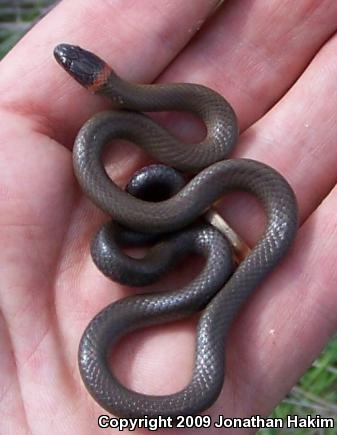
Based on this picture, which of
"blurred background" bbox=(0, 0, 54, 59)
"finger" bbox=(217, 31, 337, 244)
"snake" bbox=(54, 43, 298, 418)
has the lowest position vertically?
"blurred background" bbox=(0, 0, 54, 59)

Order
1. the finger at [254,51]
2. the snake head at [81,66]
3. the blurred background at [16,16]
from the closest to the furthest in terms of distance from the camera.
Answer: the snake head at [81,66] → the finger at [254,51] → the blurred background at [16,16]


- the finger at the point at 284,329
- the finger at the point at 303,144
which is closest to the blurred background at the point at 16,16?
the finger at the point at 303,144

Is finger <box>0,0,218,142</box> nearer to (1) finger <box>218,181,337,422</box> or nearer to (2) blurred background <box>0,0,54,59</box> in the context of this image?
(2) blurred background <box>0,0,54,59</box>

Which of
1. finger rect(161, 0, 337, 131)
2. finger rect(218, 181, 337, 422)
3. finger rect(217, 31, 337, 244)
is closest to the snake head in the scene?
finger rect(161, 0, 337, 131)

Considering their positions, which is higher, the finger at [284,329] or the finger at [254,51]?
the finger at [254,51]

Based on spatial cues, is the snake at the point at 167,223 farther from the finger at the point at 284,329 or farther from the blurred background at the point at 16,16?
the blurred background at the point at 16,16

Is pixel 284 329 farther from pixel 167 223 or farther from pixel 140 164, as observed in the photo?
pixel 140 164

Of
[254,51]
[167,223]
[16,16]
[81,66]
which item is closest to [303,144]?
[254,51]
